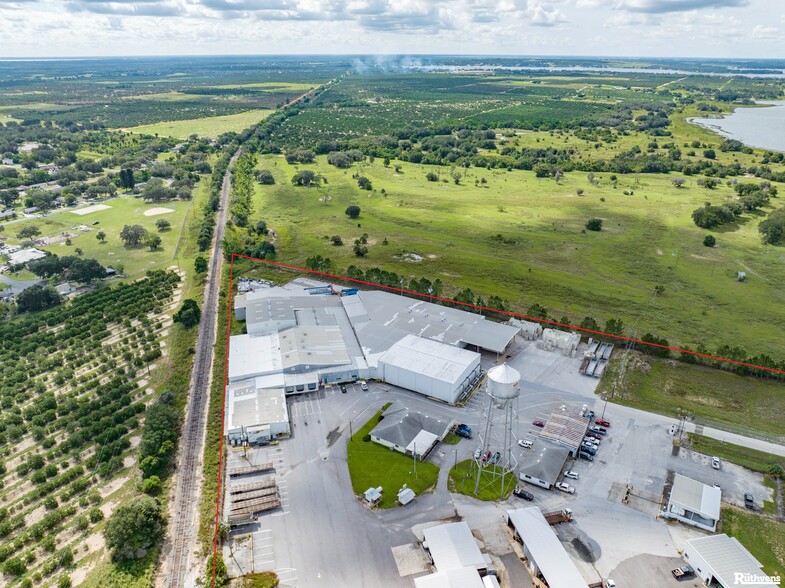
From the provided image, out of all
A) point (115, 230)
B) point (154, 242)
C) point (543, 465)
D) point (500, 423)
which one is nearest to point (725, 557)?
point (543, 465)

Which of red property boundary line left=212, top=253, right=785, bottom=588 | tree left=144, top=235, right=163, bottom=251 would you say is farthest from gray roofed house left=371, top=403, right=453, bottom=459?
tree left=144, top=235, right=163, bottom=251

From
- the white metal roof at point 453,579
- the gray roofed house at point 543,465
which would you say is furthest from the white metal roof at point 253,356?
the white metal roof at point 453,579

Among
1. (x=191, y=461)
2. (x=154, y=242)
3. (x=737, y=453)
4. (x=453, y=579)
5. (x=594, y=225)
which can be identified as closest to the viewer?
(x=453, y=579)

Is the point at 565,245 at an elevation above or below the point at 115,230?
above

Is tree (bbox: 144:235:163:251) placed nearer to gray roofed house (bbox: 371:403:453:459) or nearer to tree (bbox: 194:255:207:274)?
tree (bbox: 194:255:207:274)

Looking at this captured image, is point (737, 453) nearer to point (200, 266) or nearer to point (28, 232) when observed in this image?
point (200, 266)
